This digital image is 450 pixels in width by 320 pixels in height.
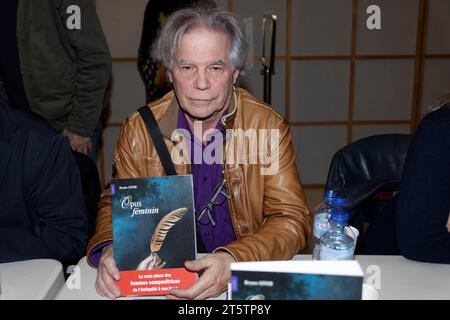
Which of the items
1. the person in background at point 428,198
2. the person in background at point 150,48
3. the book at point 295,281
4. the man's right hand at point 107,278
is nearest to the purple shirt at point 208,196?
the man's right hand at point 107,278

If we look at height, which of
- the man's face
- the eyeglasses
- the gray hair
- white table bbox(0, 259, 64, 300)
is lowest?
white table bbox(0, 259, 64, 300)

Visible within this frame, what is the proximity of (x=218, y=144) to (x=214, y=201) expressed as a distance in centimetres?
20

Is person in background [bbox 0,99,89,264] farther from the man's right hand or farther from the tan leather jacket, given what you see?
the man's right hand

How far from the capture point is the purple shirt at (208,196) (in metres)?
1.83

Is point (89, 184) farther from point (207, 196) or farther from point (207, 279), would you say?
point (207, 279)

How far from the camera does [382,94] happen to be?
15.0 ft

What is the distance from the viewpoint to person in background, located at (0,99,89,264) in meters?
1.63

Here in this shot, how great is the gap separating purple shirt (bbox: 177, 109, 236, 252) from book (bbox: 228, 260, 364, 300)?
2.67 feet

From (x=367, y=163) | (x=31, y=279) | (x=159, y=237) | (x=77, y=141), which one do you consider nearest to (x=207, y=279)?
(x=159, y=237)

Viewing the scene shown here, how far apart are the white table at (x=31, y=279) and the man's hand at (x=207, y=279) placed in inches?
12.3

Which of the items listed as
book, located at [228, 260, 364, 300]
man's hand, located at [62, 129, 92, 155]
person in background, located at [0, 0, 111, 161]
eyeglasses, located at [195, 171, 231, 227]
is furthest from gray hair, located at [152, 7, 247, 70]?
man's hand, located at [62, 129, 92, 155]

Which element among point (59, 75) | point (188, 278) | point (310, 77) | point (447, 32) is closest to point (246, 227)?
point (188, 278)
